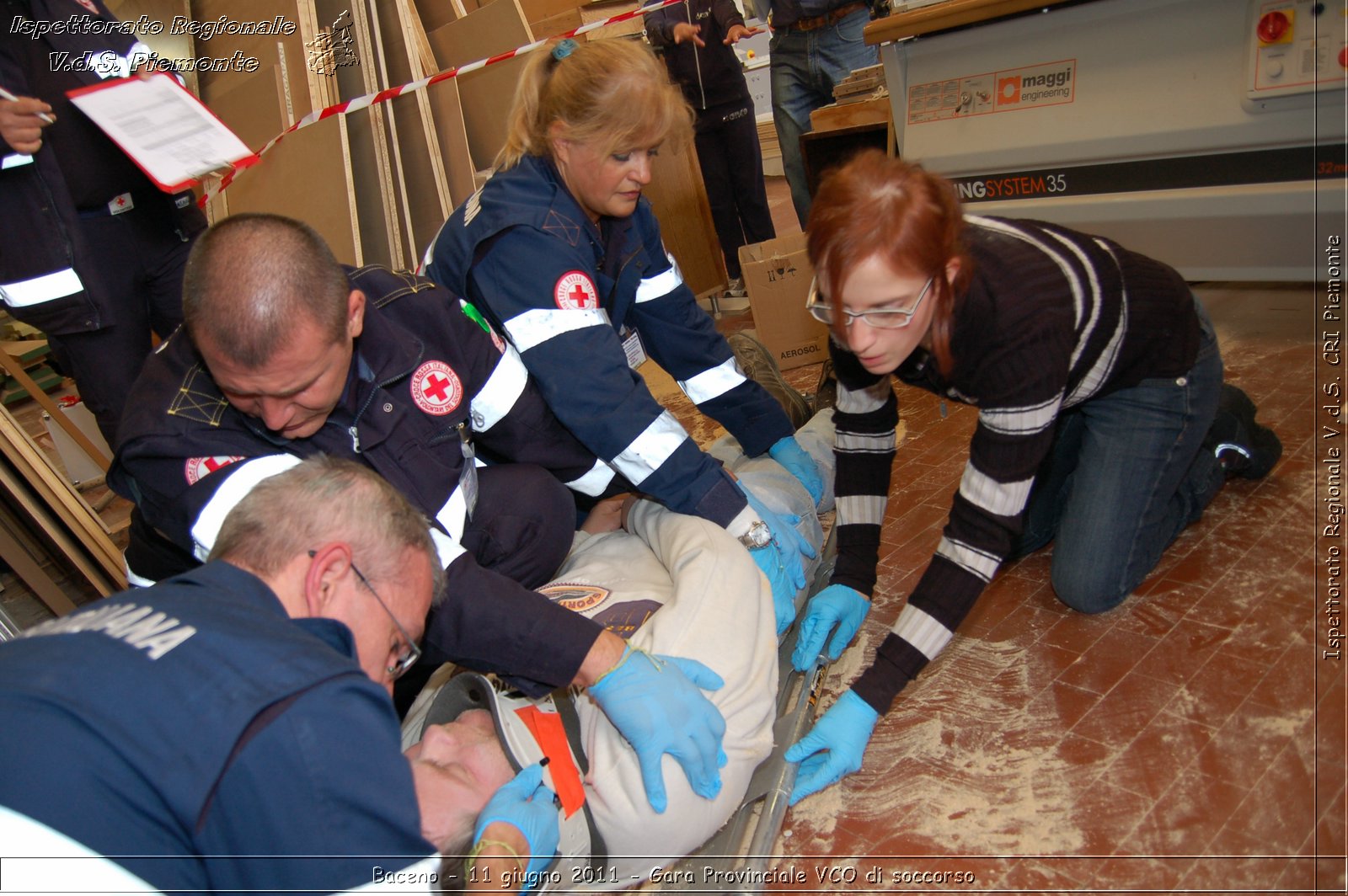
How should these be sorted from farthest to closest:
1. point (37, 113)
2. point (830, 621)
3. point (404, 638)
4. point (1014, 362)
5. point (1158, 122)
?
point (1158, 122) < point (37, 113) < point (830, 621) < point (1014, 362) < point (404, 638)

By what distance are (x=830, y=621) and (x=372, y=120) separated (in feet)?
11.3

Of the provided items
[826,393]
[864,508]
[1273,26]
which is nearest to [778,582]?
[864,508]

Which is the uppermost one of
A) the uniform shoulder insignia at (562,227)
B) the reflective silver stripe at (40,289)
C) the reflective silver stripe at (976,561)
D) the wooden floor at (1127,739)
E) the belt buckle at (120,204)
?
the belt buckle at (120,204)

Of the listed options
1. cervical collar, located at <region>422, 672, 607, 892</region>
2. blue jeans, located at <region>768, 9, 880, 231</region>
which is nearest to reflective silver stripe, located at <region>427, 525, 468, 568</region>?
cervical collar, located at <region>422, 672, 607, 892</region>

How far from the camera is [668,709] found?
4.70 feet

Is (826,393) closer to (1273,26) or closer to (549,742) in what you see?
(1273,26)

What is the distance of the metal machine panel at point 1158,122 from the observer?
7.52 ft

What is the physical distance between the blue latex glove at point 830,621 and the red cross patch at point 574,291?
825mm

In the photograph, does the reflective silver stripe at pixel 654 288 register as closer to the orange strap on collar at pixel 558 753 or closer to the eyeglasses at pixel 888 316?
the eyeglasses at pixel 888 316

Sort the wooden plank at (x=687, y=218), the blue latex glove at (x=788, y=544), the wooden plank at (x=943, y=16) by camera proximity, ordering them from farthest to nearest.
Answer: the wooden plank at (x=687, y=218), the wooden plank at (x=943, y=16), the blue latex glove at (x=788, y=544)

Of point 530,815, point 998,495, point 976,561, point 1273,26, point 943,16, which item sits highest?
point 943,16

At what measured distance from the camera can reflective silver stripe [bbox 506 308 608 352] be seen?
6.28 feet

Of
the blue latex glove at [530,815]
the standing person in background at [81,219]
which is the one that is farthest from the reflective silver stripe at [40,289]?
the blue latex glove at [530,815]

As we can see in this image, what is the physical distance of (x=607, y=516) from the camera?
2217mm
